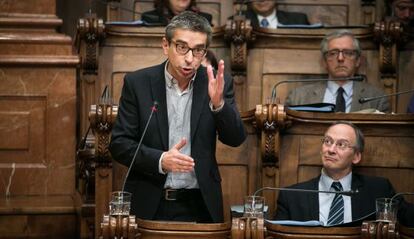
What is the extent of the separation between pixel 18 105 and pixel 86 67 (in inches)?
10.8

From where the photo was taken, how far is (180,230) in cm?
190

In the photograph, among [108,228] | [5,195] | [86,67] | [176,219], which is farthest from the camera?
[86,67]

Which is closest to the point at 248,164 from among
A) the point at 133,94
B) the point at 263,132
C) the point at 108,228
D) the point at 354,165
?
the point at 263,132

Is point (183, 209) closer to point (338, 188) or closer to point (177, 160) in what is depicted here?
point (177, 160)

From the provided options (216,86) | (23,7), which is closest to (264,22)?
(23,7)

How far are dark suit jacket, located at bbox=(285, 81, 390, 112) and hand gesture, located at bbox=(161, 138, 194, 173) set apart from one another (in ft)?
2.94

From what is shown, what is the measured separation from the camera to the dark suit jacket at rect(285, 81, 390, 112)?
109 inches

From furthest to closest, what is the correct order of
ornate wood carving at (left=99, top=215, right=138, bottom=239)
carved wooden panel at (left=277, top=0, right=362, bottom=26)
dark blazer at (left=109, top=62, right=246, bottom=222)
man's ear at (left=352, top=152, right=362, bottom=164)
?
carved wooden panel at (left=277, top=0, right=362, bottom=26) → man's ear at (left=352, top=152, right=362, bottom=164) → dark blazer at (left=109, top=62, right=246, bottom=222) → ornate wood carving at (left=99, top=215, right=138, bottom=239)

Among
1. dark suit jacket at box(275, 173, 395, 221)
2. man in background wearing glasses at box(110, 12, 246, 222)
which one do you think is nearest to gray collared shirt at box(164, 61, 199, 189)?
man in background wearing glasses at box(110, 12, 246, 222)

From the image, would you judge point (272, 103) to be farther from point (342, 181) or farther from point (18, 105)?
point (18, 105)

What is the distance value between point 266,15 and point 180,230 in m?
1.58

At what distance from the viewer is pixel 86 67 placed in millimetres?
2959

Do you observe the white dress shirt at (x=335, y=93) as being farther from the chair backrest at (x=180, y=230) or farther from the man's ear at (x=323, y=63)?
the chair backrest at (x=180, y=230)

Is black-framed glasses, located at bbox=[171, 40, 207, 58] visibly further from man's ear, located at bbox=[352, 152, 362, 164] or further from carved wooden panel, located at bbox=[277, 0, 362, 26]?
carved wooden panel, located at bbox=[277, 0, 362, 26]
